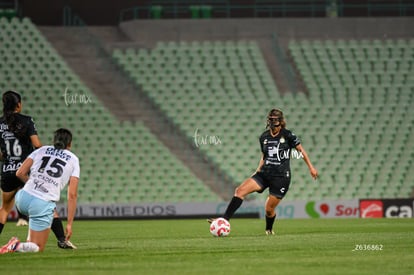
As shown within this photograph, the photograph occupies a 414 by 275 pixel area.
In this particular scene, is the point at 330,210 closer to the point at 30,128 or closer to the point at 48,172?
the point at 30,128

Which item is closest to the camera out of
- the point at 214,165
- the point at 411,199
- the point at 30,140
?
the point at 30,140

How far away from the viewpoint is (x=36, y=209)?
496 inches

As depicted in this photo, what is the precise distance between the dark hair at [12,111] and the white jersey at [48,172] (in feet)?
4.26

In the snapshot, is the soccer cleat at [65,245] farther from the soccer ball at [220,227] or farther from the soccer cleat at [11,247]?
the soccer ball at [220,227]

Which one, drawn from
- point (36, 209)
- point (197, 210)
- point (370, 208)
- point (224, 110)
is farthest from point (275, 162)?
point (224, 110)

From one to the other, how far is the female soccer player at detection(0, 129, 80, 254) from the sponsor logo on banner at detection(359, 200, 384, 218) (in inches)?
728

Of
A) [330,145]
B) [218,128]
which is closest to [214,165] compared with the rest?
[218,128]

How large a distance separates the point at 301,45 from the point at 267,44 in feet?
4.46

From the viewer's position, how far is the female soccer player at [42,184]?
12.6 m

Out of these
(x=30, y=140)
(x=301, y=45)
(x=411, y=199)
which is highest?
(x=301, y=45)

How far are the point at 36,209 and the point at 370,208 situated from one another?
62.3 ft

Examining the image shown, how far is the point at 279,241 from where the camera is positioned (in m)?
15.1

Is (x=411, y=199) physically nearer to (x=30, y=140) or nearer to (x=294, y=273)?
(x=30, y=140)

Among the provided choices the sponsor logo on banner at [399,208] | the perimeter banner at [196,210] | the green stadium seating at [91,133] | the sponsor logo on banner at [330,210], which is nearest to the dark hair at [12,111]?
the perimeter banner at [196,210]
